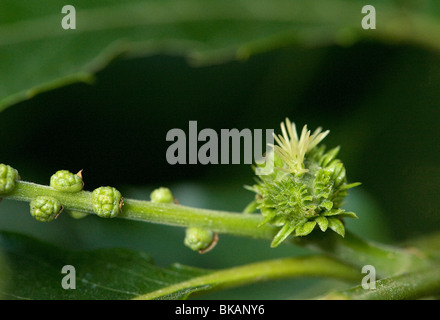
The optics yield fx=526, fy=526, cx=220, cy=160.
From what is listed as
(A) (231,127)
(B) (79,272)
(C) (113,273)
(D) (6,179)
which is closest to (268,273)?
(C) (113,273)

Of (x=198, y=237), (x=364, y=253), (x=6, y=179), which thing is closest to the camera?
(x=6, y=179)

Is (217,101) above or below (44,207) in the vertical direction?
above

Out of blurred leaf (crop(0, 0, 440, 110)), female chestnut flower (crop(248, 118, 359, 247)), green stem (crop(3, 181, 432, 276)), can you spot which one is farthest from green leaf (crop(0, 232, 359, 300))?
blurred leaf (crop(0, 0, 440, 110))

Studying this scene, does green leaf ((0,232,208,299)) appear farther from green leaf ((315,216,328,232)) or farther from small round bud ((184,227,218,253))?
green leaf ((315,216,328,232))

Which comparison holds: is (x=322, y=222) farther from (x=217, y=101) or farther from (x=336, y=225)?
(x=217, y=101)

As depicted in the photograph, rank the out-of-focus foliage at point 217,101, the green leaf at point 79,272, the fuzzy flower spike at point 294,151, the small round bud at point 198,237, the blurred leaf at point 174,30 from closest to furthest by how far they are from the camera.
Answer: the fuzzy flower spike at point 294,151, the small round bud at point 198,237, the green leaf at point 79,272, the blurred leaf at point 174,30, the out-of-focus foliage at point 217,101

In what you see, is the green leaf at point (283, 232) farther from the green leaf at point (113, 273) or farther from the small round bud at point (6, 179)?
the small round bud at point (6, 179)

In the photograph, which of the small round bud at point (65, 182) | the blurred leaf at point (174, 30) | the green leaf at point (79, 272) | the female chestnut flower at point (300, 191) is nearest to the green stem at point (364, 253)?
the female chestnut flower at point (300, 191)
